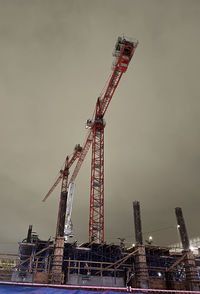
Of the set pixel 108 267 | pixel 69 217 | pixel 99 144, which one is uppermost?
pixel 99 144

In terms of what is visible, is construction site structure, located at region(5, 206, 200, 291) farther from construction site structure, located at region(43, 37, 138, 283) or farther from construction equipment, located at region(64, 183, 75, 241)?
construction equipment, located at region(64, 183, 75, 241)

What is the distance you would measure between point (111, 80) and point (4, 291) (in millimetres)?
43889

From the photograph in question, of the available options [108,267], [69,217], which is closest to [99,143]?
[69,217]

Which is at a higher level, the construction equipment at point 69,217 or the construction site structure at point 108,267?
the construction equipment at point 69,217

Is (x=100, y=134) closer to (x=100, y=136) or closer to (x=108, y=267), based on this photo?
(x=100, y=136)

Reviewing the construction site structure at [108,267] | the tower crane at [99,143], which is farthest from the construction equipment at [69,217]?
the construction site structure at [108,267]

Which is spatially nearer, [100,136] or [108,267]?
[108,267]

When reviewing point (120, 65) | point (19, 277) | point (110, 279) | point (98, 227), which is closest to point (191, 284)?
point (110, 279)

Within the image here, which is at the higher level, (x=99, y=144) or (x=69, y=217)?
(x=99, y=144)

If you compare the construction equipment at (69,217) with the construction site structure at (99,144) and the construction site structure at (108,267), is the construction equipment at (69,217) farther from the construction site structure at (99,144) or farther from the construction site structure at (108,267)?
the construction site structure at (108,267)

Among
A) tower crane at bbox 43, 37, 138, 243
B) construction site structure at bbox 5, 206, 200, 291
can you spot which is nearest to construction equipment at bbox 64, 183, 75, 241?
tower crane at bbox 43, 37, 138, 243

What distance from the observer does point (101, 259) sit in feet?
88.0

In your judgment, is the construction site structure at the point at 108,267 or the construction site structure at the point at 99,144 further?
the construction site structure at the point at 99,144

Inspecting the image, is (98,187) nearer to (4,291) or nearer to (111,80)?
(111,80)
